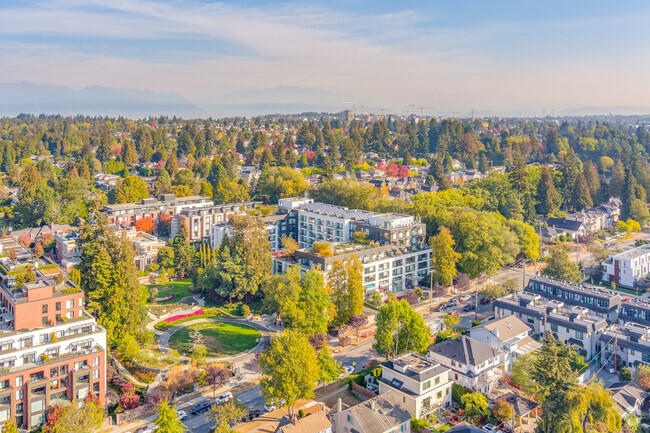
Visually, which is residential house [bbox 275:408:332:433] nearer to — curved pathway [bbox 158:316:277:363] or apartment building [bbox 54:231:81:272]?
curved pathway [bbox 158:316:277:363]

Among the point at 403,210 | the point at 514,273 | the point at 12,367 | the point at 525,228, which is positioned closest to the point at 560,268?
the point at 514,273

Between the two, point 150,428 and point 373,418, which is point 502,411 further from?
point 150,428

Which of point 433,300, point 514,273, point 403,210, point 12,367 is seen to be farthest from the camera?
point 403,210

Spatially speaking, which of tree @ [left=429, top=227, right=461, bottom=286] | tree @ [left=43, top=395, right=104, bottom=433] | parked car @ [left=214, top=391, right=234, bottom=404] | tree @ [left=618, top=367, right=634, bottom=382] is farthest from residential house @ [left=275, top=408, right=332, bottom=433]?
tree @ [left=429, top=227, right=461, bottom=286]

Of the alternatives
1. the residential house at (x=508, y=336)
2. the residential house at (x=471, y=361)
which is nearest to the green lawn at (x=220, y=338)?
the residential house at (x=471, y=361)

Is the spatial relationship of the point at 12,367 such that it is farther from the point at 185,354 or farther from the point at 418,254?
the point at 418,254

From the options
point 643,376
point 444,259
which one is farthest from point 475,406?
point 444,259

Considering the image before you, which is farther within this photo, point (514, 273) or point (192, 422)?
point (514, 273)
